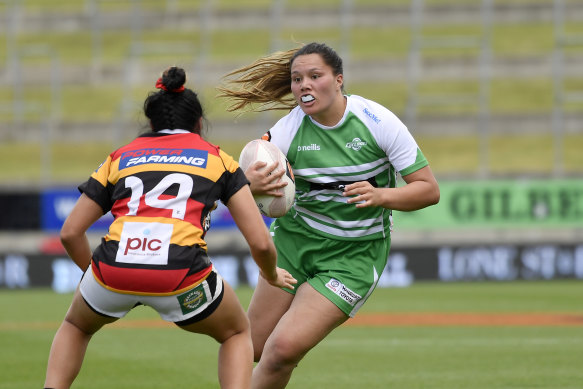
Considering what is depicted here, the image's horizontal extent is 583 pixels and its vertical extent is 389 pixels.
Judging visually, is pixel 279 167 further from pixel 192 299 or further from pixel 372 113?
pixel 192 299

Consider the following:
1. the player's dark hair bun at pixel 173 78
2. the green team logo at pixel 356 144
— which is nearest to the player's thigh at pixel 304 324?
the green team logo at pixel 356 144

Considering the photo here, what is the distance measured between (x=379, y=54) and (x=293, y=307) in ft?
69.0

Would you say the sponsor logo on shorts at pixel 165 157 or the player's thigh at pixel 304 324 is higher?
the sponsor logo on shorts at pixel 165 157

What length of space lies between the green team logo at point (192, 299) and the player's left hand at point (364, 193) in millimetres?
1277

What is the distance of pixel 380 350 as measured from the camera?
10.6 m

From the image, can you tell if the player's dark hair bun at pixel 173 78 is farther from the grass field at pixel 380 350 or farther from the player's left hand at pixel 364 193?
the grass field at pixel 380 350

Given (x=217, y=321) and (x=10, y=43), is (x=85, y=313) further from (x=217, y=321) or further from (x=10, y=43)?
(x=10, y=43)

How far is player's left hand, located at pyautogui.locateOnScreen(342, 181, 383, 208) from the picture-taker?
233 inches

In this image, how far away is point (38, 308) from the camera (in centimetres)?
1526

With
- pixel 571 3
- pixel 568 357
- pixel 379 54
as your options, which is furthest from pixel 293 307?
pixel 571 3

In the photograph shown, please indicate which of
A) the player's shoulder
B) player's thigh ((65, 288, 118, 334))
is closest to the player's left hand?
the player's shoulder

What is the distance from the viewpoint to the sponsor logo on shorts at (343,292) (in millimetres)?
6188

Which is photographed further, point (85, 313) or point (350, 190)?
point (350, 190)

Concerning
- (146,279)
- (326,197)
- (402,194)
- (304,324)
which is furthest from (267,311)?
(146,279)
